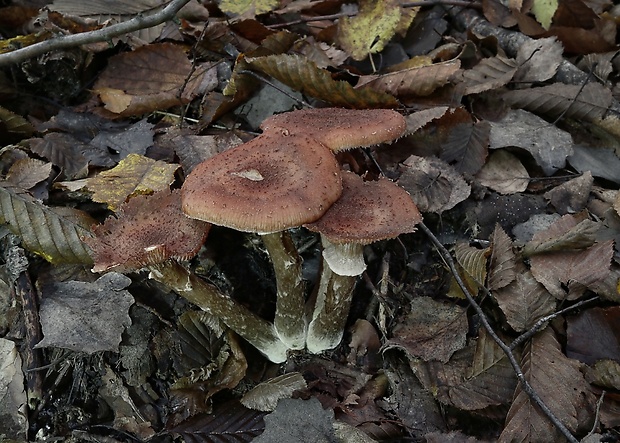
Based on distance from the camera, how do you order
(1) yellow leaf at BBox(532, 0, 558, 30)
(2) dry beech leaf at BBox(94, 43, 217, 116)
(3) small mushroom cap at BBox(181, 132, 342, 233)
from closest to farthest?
(3) small mushroom cap at BBox(181, 132, 342, 233)
(2) dry beech leaf at BBox(94, 43, 217, 116)
(1) yellow leaf at BBox(532, 0, 558, 30)

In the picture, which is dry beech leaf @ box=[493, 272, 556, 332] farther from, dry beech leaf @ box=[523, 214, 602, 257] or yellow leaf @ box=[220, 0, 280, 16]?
yellow leaf @ box=[220, 0, 280, 16]

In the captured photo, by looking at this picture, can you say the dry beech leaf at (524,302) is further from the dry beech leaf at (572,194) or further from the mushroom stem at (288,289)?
the mushroom stem at (288,289)

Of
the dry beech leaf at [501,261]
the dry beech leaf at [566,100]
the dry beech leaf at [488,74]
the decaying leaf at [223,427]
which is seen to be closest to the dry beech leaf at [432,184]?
the dry beech leaf at [501,261]

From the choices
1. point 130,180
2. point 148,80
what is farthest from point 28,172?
point 148,80

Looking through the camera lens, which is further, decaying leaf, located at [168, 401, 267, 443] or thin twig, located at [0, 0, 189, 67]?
thin twig, located at [0, 0, 189, 67]

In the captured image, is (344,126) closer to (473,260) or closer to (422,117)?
(422,117)

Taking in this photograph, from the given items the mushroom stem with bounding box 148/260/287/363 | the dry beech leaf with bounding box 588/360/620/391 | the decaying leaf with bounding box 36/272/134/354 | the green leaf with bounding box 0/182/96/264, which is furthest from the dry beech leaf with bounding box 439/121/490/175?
the green leaf with bounding box 0/182/96/264

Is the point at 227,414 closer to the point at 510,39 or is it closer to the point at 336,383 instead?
the point at 336,383
